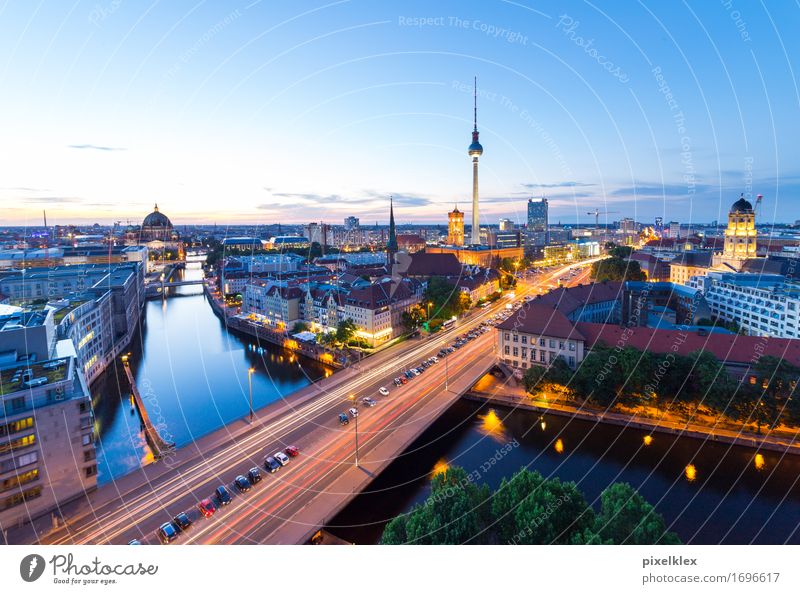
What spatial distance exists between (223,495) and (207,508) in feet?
1.29

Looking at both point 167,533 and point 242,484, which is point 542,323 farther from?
point 167,533

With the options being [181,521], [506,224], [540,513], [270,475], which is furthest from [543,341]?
[506,224]

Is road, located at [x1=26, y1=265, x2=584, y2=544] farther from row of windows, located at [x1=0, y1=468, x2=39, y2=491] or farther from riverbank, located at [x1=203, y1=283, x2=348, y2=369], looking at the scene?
riverbank, located at [x1=203, y1=283, x2=348, y2=369]

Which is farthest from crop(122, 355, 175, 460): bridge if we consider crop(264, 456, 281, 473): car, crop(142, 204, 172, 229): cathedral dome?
crop(142, 204, 172, 229): cathedral dome

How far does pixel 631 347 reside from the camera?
12.7 meters

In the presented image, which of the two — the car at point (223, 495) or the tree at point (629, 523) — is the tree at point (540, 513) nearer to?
the tree at point (629, 523)

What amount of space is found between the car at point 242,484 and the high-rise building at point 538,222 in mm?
71061

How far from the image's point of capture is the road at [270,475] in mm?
7785

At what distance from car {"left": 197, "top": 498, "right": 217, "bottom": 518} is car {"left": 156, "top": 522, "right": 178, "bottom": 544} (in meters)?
0.58

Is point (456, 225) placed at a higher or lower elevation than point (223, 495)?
higher

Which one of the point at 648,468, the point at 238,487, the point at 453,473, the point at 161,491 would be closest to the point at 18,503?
the point at 161,491

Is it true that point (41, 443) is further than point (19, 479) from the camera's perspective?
Yes

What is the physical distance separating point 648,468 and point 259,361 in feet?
54.6

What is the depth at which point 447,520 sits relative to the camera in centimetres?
648
